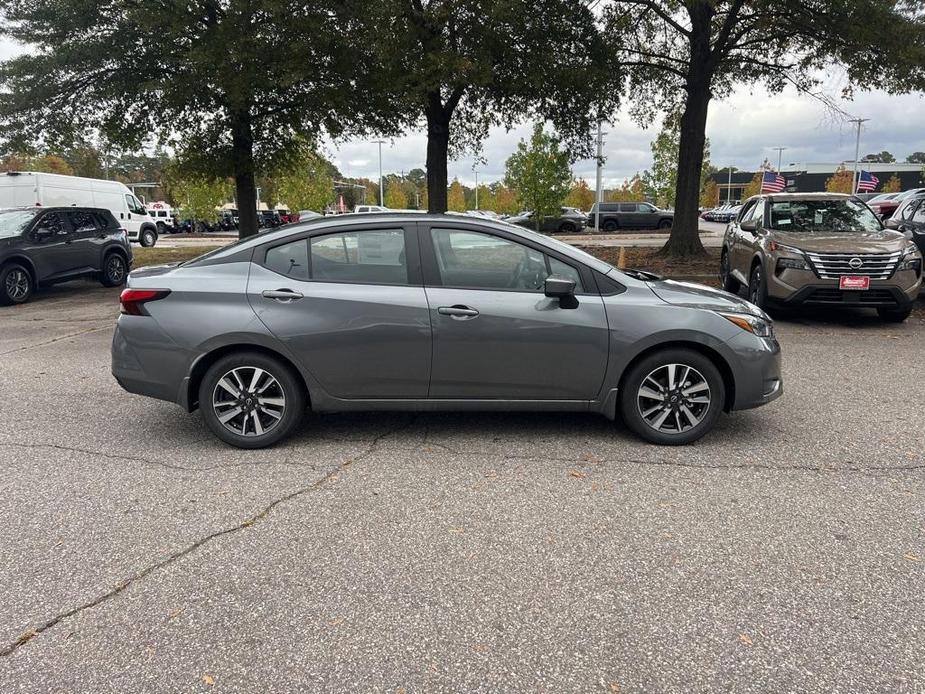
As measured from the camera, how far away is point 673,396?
14.6ft

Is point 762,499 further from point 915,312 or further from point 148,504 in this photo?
point 915,312

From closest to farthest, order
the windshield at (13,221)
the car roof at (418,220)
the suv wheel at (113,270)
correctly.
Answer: the car roof at (418,220)
the windshield at (13,221)
the suv wheel at (113,270)

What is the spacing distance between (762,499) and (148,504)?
135 inches

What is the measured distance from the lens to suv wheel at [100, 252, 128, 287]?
13.6 m

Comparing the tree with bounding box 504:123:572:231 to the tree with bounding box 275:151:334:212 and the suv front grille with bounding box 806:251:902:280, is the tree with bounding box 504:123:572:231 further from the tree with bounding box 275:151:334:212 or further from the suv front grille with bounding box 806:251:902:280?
the suv front grille with bounding box 806:251:902:280

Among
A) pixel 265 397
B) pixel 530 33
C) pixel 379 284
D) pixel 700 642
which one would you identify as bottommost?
pixel 700 642

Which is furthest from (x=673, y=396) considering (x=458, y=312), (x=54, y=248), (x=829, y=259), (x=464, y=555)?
(x=54, y=248)

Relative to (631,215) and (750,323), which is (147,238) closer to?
(631,215)

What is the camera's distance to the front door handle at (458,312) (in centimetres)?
431

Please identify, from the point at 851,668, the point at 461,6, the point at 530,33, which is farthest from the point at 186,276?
the point at 530,33

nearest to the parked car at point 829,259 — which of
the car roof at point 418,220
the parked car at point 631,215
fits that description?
the car roof at point 418,220

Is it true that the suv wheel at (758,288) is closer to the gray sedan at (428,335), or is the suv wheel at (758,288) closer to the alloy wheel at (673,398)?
the gray sedan at (428,335)

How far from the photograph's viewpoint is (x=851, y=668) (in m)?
2.35

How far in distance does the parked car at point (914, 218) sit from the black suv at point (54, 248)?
14.2 meters
